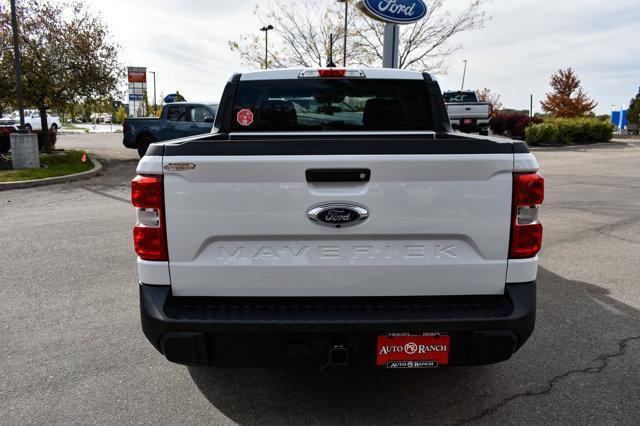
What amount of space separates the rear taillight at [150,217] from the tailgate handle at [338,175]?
729 mm

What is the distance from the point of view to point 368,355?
8.04ft

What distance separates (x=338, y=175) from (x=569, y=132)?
2845cm

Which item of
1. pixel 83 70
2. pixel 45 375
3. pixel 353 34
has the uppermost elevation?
pixel 353 34

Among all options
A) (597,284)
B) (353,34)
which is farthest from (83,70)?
(597,284)

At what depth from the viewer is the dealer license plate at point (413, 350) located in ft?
7.95

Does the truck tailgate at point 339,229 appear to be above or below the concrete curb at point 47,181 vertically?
above

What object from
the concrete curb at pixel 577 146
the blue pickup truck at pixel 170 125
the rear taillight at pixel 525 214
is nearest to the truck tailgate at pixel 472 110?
the concrete curb at pixel 577 146

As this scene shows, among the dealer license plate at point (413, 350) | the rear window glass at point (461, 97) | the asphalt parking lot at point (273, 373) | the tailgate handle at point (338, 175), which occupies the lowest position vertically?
the asphalt parking lot at point (273, 373)

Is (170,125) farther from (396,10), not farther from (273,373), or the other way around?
(273,373)

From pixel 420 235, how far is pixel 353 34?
26.0 meters

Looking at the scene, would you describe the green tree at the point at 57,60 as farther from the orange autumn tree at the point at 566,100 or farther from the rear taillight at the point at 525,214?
the orange autumn tree at the point at 566,100

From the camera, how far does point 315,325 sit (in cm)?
236

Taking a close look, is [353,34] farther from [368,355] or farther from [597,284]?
[368,355]

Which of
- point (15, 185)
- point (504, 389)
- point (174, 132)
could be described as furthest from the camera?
point (174, 132)
